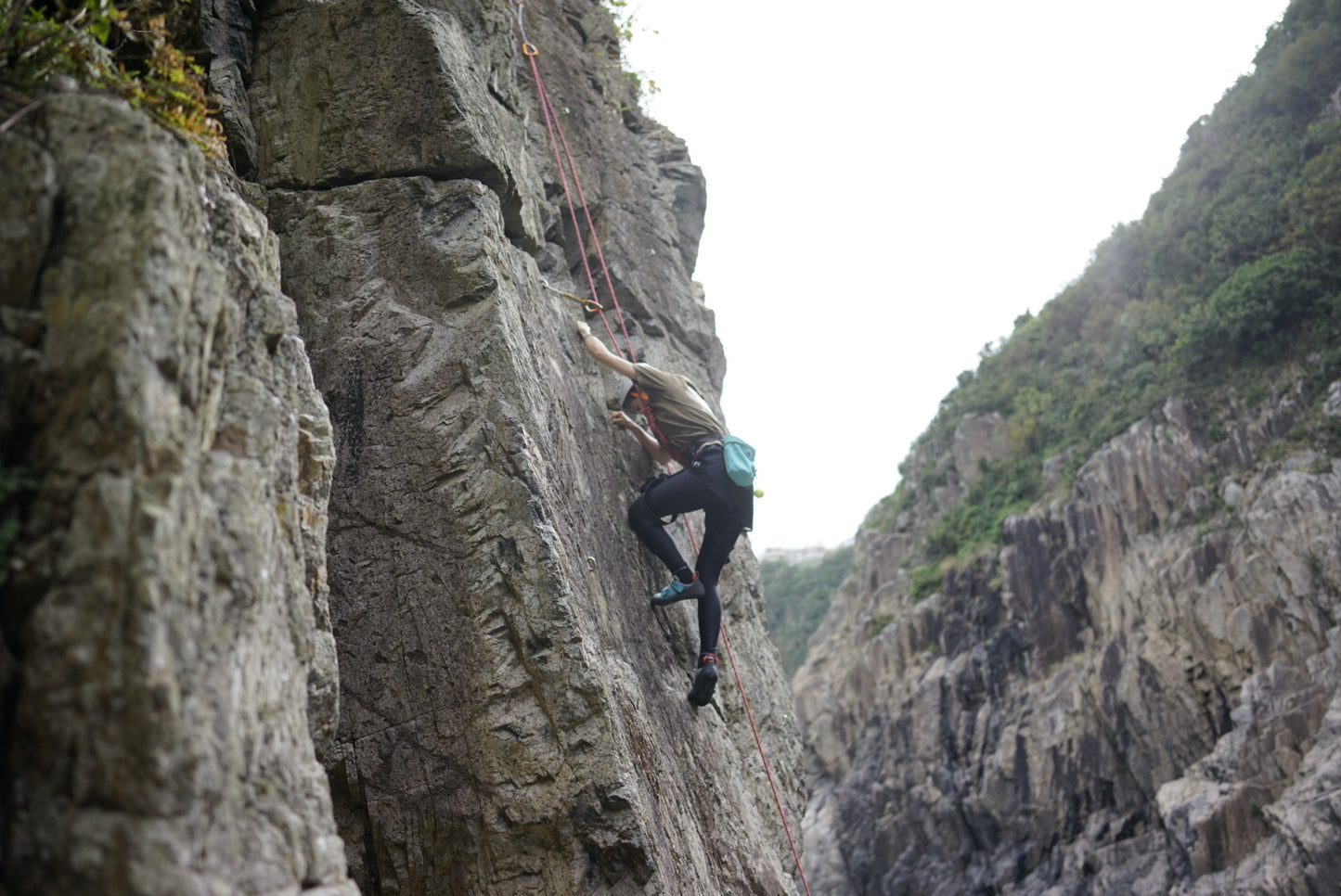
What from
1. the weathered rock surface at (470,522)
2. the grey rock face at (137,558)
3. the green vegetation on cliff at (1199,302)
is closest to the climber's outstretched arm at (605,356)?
the weathered rock surface at (470,522)

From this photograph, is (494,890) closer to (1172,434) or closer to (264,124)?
(264,124)

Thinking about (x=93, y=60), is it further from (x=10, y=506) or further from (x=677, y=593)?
(x=677, y=593)

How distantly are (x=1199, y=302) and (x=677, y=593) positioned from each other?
25.4 m

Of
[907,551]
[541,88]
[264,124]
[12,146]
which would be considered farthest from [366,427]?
[907,551]

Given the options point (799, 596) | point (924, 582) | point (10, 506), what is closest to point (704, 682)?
point (10, 506)

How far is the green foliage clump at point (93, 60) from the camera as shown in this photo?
3453 mm

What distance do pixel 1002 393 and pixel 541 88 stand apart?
1105 inches

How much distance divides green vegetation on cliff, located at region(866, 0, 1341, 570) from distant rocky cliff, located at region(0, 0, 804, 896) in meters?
20.3

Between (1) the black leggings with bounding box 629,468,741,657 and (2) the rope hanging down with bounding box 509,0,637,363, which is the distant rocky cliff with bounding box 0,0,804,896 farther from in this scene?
(1) the black leggings with bounding box 629,468,741,657

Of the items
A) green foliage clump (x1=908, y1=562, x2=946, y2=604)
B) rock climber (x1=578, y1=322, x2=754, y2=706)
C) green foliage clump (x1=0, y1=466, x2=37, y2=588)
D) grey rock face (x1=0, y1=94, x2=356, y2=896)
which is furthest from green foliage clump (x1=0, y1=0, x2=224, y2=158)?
green foliage clump (x1=908, y1=562, x2=946, y2=604)

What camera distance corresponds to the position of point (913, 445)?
124 ft

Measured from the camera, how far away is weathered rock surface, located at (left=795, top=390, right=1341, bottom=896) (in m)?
18.0

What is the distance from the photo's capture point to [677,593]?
658 cm

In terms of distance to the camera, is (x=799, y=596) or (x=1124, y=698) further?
(x=799, y=596)
